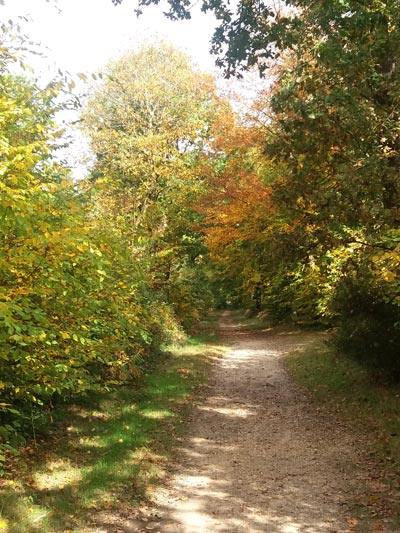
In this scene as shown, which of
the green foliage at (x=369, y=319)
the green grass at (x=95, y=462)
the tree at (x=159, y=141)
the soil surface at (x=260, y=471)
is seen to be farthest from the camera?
the tree at (x=159, y=141)

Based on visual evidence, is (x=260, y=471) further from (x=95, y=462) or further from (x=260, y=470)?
(x=95, y=462)

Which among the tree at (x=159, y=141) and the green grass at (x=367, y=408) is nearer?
the green grass at (x=367, y=408)

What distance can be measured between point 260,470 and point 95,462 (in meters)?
2.41

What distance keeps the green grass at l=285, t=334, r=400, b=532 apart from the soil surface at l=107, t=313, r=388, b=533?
27 cm

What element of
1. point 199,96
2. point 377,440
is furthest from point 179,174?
point 377,440

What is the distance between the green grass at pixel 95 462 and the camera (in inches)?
210

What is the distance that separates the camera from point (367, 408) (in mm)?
9641

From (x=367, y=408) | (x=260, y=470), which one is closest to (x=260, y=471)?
(x=260, y=470)

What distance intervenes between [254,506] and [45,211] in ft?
13.8

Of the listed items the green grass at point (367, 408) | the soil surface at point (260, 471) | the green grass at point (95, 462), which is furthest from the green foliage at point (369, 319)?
the green grass at point (95, 462)

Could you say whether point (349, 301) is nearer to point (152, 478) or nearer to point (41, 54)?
point (152, 478)

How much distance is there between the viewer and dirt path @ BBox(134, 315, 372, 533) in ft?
18.2

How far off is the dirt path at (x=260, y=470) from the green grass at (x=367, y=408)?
0.31 meters

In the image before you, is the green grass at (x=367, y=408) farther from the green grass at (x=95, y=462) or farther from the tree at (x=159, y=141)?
the tree at (x=159, y=141)
